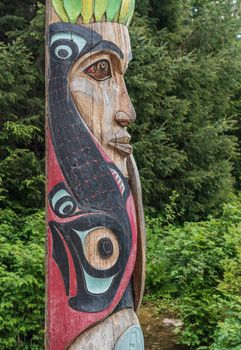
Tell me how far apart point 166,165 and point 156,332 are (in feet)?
8.43

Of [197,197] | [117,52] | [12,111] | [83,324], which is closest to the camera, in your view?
[83,324]

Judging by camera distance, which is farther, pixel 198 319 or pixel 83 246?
pixel 198 319

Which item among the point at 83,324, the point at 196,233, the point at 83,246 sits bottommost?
the point at 196,233

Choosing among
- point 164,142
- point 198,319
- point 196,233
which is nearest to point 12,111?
point 164,142

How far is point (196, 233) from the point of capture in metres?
5.90

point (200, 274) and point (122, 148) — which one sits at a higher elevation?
point (122, 148)

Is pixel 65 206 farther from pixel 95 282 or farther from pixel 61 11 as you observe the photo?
pixel 61 11

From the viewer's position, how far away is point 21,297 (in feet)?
16.4

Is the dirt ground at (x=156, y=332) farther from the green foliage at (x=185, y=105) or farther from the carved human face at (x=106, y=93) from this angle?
the carved human face at (x=106, y=93)

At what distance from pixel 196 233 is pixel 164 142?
1.88 m

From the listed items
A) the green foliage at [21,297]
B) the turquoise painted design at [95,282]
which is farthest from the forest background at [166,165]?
the turquoise painted design at [95,282]

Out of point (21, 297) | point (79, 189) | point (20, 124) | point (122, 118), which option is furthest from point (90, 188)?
point (20, 124)

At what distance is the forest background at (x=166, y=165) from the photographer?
505cm

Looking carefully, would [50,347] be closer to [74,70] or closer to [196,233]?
[74,70]
